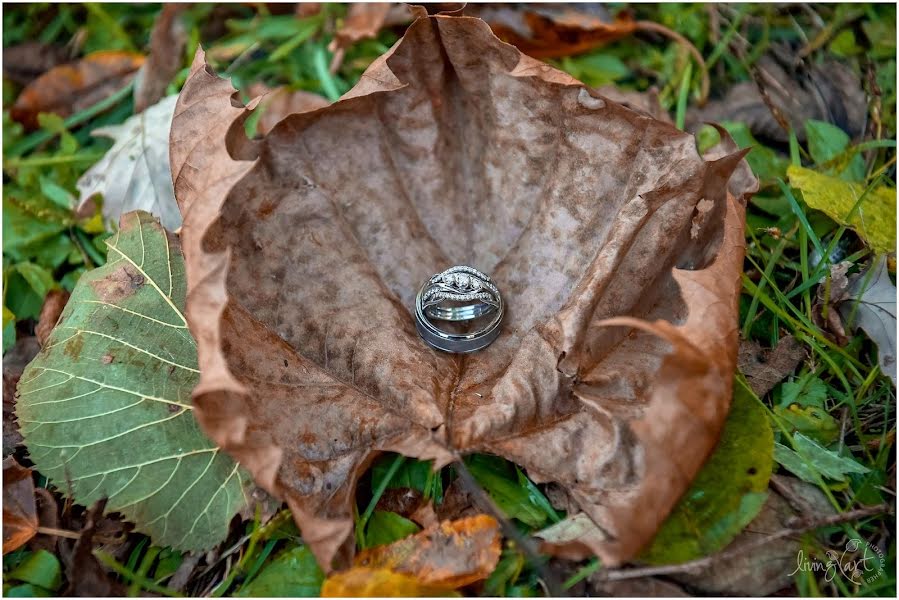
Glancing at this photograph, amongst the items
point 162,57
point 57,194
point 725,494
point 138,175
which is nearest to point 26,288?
point 57,194

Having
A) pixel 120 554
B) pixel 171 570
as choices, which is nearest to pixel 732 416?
pixel 171 570

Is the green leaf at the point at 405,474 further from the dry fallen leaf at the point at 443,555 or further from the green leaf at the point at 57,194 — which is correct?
the green leaf at the point at 57,194

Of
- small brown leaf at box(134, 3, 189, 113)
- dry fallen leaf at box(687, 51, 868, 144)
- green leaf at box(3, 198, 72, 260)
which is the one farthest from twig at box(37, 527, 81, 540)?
dry fallen leaf at box(687, 51, 868, 144)

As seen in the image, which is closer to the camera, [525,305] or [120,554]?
[120,554]

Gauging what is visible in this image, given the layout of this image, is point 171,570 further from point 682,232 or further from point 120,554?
point 682,232

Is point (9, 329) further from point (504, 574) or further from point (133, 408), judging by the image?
point (504, 574)

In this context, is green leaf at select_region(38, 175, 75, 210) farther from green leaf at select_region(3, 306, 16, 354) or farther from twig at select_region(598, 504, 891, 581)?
twig at select_region(598, 504, 891, 581)
